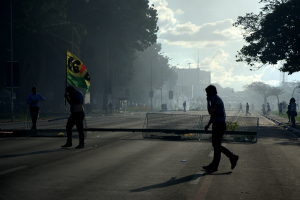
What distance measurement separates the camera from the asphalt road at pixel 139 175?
565 centimetres

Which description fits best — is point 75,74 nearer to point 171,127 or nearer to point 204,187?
point 171,127

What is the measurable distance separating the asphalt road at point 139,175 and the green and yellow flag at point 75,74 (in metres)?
3.83

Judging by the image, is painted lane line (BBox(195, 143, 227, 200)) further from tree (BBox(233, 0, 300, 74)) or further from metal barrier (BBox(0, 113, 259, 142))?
tree (BBox(233, 0, 300, 74))

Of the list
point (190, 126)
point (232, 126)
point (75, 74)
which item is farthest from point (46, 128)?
point (232, 126)

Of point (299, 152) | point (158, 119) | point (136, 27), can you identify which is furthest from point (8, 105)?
point (299, 152)

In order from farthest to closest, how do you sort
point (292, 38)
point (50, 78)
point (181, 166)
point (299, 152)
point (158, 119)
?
1. point (50, 78)
2. point (292, 38)
3. point (158, 119)
4. point (299, 152)
5. point (181, 166)

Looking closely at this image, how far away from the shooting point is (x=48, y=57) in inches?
1638

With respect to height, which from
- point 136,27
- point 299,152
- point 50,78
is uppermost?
point 136,27

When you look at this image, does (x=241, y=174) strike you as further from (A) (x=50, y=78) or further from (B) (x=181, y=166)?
(A) (x=50, y=78)

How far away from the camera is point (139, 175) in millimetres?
7059

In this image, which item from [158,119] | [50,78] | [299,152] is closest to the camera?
[299,152]

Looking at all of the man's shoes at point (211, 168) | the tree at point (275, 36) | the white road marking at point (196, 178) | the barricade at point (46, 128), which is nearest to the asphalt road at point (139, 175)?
the white road marking at point (196, 178)

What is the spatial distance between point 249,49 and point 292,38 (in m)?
5.12

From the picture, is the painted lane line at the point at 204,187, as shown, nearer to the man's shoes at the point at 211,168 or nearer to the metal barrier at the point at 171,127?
the man's shoes at the point at 211,168
